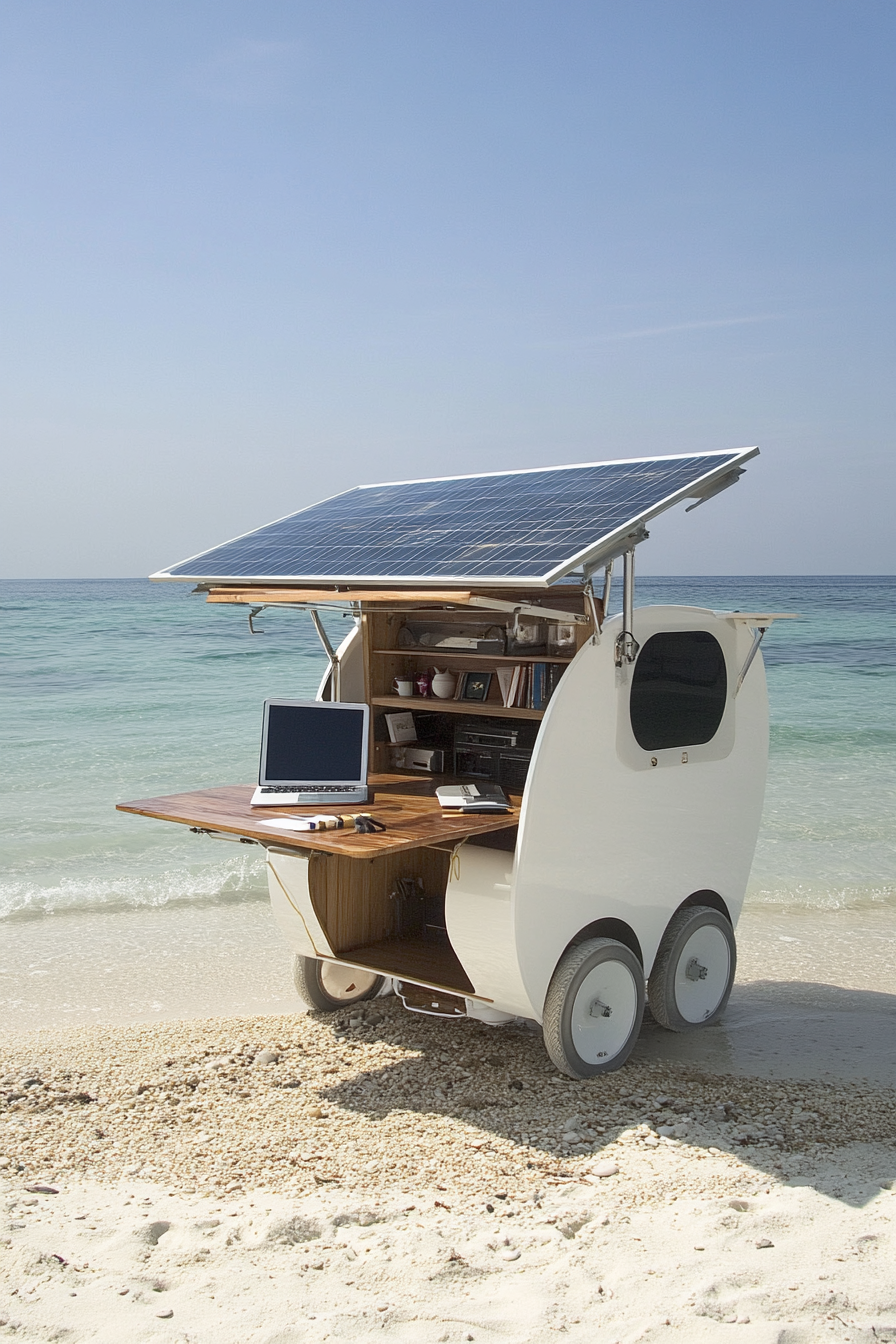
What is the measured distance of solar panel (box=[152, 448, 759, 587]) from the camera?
4.11m

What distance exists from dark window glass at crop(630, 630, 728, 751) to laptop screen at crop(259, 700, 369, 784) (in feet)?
4.02

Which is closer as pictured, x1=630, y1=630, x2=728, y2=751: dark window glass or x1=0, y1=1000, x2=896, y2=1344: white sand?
x1=0, y1=1000, x2=896, y2=1344: white sand

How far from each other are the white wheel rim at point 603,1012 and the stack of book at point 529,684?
117 cm

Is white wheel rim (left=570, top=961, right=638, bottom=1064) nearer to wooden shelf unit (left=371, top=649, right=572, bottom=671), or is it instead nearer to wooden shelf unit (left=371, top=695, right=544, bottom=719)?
wooden shelf unit (left=371, top=695, right=544, bottom=719)

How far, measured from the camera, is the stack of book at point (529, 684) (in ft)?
16.1

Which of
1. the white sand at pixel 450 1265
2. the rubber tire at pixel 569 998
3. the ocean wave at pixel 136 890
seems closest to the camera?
the white sand at pixel 450 1265

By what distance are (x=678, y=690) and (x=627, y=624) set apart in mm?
523

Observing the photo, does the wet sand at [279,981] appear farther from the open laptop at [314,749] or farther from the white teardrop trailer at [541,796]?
the open laptop at [314,749]

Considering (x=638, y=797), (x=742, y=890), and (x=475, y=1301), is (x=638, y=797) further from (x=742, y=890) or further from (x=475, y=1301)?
(x=475, y=1301)

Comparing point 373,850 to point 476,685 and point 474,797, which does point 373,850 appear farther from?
point 476,685

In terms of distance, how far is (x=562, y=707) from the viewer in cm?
421

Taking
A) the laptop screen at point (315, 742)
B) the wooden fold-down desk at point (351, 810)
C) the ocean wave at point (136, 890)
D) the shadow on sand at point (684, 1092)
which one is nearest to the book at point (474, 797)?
the wooden fold-down desk at point (351, 810)

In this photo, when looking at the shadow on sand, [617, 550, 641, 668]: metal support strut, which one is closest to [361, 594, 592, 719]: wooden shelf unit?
[617, 550, 641, 668]: metal support strut

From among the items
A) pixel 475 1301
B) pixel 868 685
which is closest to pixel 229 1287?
pixel 475 1301
